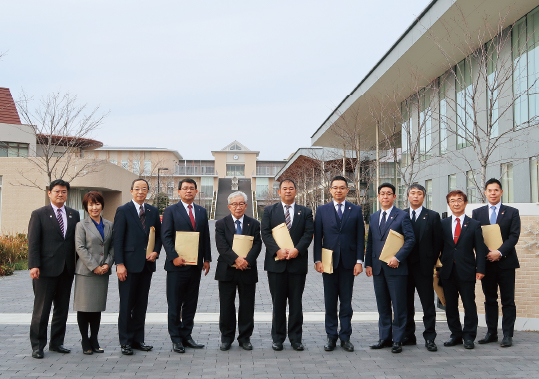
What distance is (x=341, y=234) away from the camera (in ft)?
20.9

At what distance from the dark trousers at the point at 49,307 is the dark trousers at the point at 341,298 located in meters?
3.12

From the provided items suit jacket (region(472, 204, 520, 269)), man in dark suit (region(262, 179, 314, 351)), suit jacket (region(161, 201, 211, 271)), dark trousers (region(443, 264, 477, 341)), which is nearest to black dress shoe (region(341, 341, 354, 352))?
man in dark suit (region(262, 179, 314, 351))

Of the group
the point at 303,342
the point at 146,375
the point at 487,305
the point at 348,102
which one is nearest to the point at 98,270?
the point at 146,375

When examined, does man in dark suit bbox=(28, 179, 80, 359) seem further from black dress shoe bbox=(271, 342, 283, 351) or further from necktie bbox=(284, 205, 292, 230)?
necktie bbox=(284, 205, 292, 230)

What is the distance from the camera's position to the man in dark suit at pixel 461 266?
633 centimetres

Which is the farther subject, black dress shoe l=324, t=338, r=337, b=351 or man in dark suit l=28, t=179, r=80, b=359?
black dress shoe l=324, t=338, r=337, b=351

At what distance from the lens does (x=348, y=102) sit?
92.9 ft

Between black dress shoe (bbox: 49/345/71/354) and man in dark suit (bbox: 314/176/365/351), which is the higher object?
man in dark suit (bbox: 314/176/365/351)

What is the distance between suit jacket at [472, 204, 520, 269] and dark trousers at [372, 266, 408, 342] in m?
1.30

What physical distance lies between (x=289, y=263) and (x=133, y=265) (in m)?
1.87

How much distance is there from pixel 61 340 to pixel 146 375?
61.0 inches

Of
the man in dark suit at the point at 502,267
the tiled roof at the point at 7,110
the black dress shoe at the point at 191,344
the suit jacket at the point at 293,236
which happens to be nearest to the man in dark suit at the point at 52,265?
A: the black dress shoe at the point at 191,344

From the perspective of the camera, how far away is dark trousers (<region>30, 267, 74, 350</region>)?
5.83m

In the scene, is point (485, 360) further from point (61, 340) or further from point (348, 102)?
point (348, 102)
